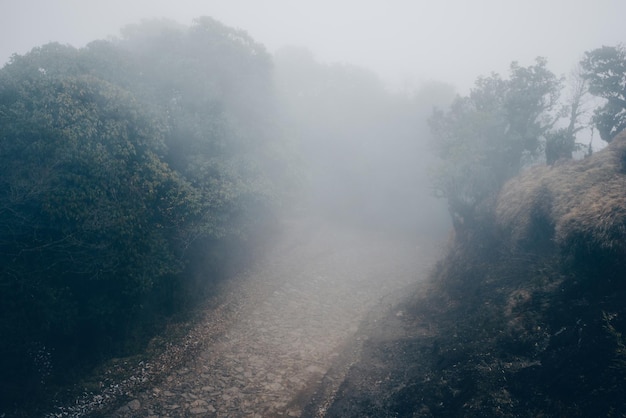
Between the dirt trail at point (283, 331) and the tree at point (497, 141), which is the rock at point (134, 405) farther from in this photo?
the tree at point (497, 141)

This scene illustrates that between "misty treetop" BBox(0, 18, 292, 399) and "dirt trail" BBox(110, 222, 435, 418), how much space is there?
3.72 metres

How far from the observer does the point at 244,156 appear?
2627cm

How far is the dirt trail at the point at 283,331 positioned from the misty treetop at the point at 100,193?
372 cm

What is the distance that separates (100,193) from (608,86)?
34.2m

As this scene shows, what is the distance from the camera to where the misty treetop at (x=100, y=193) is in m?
12.7

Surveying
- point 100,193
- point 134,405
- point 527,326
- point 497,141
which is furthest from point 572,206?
point 100,193

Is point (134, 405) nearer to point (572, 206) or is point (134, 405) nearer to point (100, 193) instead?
point (100, 193)

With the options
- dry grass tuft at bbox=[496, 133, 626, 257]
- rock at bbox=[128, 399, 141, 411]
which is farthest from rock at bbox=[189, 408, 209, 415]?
dry grass tuft at bbox=[496, 133, 626, 257]

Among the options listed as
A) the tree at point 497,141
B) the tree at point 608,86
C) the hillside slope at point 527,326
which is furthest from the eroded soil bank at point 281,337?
the tree at point 608,86

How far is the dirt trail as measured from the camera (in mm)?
12867

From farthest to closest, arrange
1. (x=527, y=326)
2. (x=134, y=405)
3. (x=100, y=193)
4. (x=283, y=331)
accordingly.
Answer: (x=283, y=331) < (x=100, y=193) < (x=527, y=326) < (x=134, y=405)

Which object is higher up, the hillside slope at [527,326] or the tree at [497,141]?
the tree at [497,141]

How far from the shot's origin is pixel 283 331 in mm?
18797

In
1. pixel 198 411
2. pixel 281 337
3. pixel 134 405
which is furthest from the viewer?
pixel 281 337
